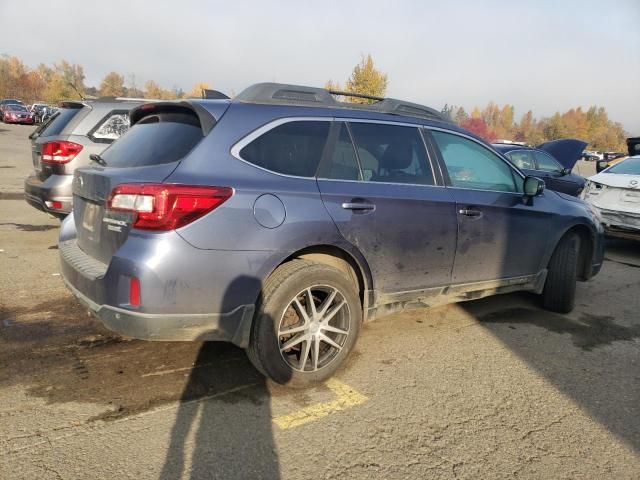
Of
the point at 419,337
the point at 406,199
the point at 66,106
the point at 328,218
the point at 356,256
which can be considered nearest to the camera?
the point at 328,218

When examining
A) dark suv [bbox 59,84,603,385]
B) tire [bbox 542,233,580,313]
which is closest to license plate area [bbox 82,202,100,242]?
dark suv [bbox 59,84,603,385]

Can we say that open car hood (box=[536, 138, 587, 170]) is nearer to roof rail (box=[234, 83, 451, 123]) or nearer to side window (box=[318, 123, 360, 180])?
roof rail (box=[234, 83, 451, 123])

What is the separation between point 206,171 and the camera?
2639 mm

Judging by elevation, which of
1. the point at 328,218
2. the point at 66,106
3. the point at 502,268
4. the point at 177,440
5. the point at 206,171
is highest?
the point at 66,106

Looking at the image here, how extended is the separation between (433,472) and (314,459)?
22.8 inches

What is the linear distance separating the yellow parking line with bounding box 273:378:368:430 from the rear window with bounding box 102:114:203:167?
1.61 m

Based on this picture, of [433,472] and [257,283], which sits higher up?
[257,283]

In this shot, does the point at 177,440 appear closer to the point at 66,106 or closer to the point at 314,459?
the point at 314,459

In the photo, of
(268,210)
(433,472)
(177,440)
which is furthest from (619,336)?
(177,440)

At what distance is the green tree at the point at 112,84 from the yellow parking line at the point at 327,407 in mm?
116022

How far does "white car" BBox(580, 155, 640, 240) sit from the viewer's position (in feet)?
23.4

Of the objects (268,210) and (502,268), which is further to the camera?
(502,268)

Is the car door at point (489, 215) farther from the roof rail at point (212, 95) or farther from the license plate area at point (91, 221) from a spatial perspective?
the license plate area at point (91, 221)

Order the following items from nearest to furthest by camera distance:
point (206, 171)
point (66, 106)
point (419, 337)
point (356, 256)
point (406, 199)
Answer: point (206, 171) < point (356, 256) < point (406, 199) < point (419, 337) < point (66, 106)
